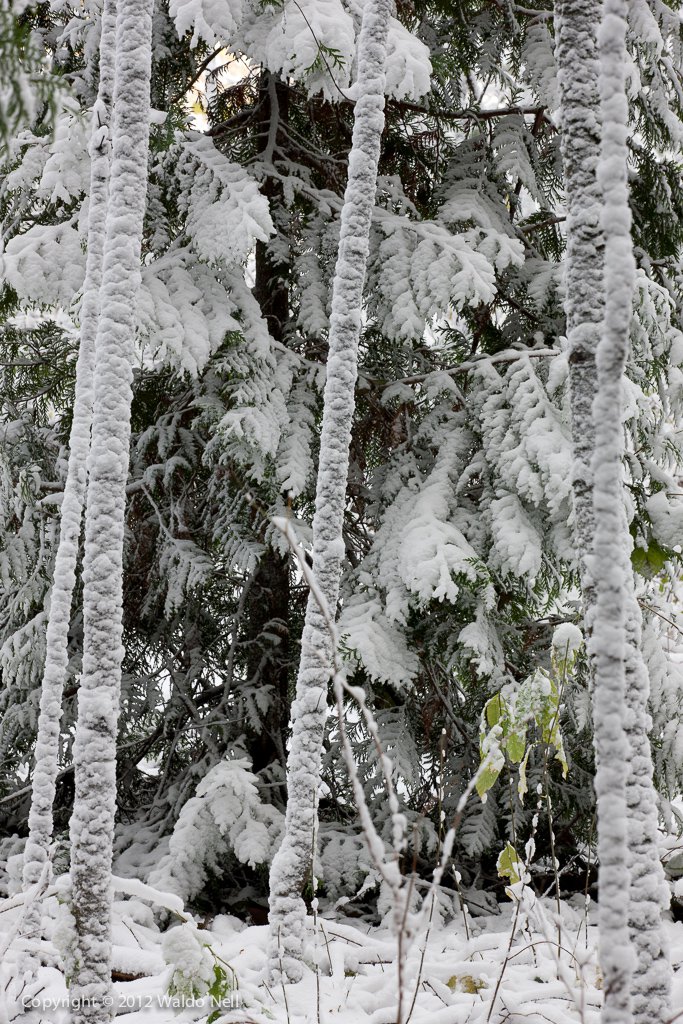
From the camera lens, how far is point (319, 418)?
17.2ft

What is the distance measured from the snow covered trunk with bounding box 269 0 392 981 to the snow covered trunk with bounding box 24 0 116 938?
2.86 feet

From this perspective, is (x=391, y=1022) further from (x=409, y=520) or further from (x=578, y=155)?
(x=578, y=155)

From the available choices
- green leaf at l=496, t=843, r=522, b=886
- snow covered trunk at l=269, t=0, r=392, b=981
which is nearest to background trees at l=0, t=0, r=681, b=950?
snow covered trunk at l=269, t=0, r=392, b=981

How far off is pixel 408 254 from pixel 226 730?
123 inches

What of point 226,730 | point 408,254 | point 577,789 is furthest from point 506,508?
point 226,730

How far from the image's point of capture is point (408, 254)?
15.6 ft

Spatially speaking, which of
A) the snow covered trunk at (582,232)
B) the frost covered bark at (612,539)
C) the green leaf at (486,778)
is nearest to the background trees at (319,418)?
the green leaf at (486,778)

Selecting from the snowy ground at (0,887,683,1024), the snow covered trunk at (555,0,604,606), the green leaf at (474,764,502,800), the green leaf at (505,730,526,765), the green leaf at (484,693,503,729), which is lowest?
the snowy ground at (0,887,683,1024)

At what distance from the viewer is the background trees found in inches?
170

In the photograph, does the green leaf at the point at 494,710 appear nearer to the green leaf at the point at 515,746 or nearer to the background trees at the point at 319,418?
the green leaf at the point at 515,746

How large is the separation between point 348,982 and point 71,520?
205 cm

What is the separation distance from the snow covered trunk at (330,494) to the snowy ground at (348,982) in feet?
0.55

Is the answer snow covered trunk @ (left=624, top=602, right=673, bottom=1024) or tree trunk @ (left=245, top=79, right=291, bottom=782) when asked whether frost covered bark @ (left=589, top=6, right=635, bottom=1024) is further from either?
tree trunk @ (left=245, top=79, right=291, bottom=782)

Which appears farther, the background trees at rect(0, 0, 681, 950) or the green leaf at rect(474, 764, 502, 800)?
the background trees at rect(0, 0, 681, 950)
